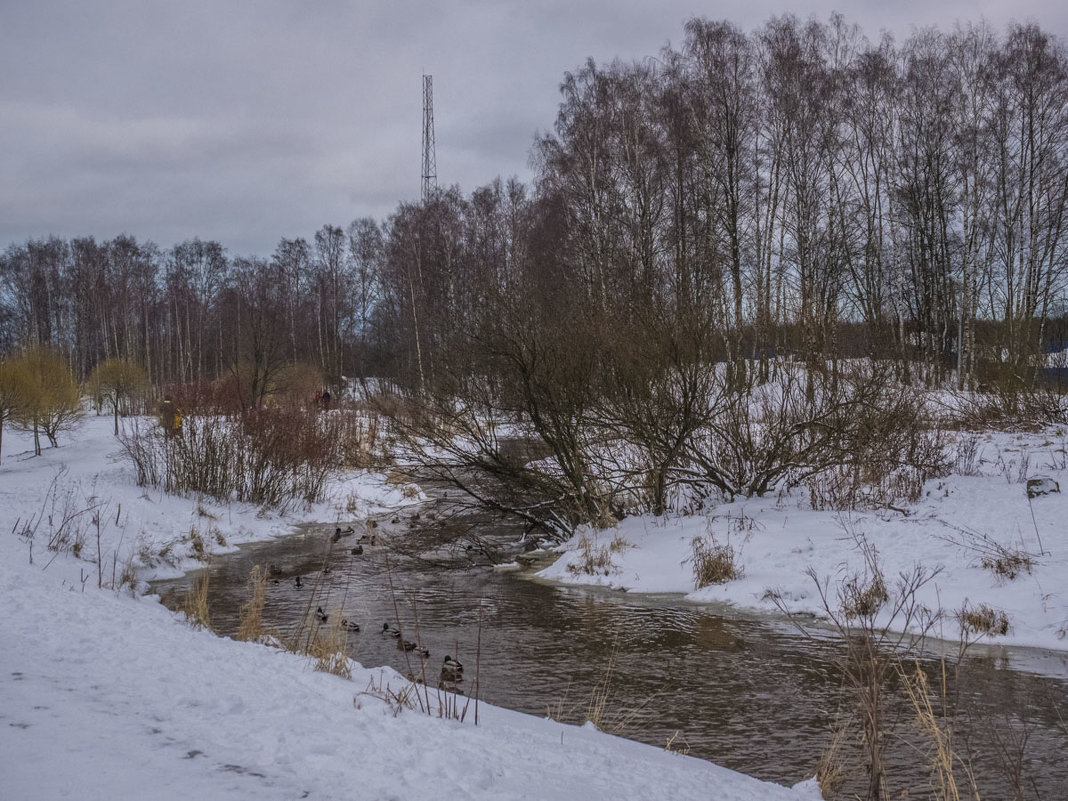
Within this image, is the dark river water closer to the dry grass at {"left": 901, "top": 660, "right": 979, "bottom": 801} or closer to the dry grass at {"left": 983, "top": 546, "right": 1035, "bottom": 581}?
the dry grass at {"left": 901, "top": 660, "right": 979, "bottom": 801}

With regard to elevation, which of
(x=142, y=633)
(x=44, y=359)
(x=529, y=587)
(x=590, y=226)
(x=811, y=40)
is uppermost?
(x=811, y=40)

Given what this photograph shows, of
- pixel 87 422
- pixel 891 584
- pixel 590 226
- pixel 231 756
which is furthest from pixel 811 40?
pixel 87 422

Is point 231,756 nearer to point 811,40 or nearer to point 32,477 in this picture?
point 32,477

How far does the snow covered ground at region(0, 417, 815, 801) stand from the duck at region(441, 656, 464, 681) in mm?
671

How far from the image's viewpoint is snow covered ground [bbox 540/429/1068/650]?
27.1 ft

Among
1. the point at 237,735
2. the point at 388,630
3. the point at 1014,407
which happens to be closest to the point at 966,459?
the point at 1014,407

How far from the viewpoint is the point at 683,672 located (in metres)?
7.11

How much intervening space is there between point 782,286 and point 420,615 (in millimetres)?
19669

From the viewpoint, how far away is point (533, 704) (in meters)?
6.20

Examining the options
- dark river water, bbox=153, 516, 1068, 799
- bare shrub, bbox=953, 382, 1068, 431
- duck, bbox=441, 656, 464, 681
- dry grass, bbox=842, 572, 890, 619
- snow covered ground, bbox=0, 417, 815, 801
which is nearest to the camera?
snow covered ground, bbox=0, 417, 815, 801

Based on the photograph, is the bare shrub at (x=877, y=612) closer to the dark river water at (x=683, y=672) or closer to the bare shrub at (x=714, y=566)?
the dark river water at (x=683, y=672)

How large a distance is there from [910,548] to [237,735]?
846 centimetres

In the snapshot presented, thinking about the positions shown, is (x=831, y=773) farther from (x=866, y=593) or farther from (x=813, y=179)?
(x=813, y=179)

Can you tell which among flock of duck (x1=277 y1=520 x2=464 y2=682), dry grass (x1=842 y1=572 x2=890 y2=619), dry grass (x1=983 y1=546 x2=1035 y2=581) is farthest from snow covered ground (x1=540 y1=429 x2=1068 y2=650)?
flock of duck (x1=277 y1=520 x2=464 y2=682)
